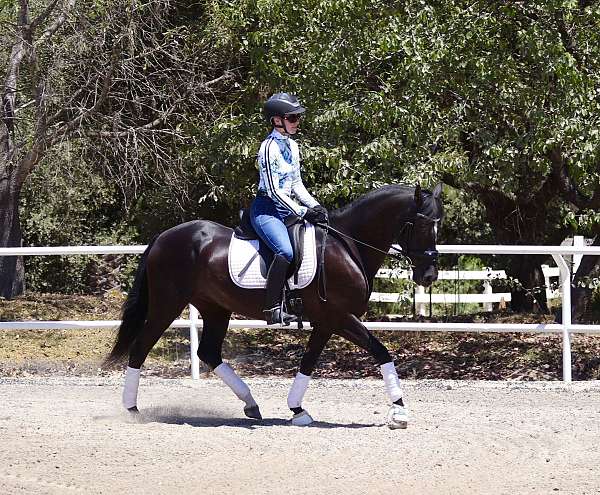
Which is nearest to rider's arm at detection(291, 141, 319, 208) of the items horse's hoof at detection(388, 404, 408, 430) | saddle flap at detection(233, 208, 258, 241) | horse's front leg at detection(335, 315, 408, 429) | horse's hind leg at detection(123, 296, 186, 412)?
saddle flap at detection(233, 208, 258, 241)

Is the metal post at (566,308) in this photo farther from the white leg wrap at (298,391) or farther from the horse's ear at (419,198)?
the white leg wrap at (298,391)

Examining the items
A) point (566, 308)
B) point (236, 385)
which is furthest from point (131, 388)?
point (566, 308)

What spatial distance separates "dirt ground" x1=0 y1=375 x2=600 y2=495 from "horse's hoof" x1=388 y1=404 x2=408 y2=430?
0.25ft

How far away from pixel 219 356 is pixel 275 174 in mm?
1780

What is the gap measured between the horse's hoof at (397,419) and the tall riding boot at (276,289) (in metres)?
1.08

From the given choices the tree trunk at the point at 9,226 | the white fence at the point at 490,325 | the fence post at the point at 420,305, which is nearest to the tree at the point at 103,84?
the tree trunk at the point at 9,226

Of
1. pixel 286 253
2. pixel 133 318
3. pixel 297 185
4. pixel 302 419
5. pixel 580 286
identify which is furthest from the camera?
pixel 580 286

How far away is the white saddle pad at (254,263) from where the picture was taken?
8344mm

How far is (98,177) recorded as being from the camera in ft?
57.3

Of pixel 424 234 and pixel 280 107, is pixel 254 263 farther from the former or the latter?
pixel 424 234

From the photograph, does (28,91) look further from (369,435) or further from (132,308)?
(369,435)

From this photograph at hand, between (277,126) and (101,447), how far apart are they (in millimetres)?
2813

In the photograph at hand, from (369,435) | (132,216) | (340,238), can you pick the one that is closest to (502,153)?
(340,238)

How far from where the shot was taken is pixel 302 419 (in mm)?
8484
